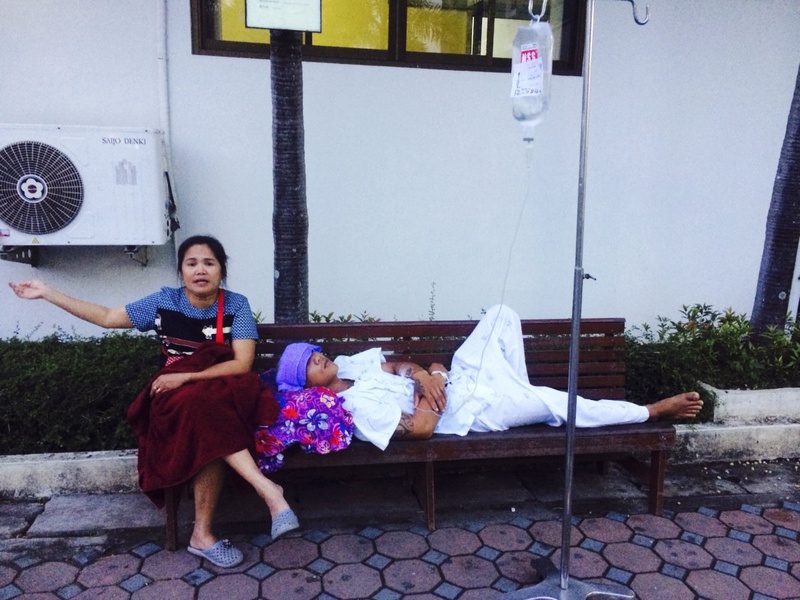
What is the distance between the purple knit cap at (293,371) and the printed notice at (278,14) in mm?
1842

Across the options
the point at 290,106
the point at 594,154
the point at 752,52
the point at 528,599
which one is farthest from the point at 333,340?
the point at 752,52

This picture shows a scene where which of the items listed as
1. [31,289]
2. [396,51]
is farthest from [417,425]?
[396,51]

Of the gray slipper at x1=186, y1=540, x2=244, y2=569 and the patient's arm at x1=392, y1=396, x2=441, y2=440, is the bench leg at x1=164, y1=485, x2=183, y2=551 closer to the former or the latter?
the gray slipper at x1=186, y1=540, x2=244, y2=569

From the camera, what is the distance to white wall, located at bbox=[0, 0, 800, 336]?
4660 millimetres

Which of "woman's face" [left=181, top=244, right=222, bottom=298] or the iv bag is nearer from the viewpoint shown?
the iv bag

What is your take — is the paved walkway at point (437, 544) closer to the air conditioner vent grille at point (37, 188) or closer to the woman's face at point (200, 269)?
the woman's face at point (200, 269)

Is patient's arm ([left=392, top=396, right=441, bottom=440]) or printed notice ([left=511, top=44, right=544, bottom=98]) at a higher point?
printed notice ([left=511, top=44, right=544, bottom=98])

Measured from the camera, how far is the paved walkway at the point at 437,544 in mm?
2809

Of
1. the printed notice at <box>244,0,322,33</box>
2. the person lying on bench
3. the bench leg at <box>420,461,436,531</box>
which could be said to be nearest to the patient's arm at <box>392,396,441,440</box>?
the person lying on bench

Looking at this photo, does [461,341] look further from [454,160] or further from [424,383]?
[454,160]

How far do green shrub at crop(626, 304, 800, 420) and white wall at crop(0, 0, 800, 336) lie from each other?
1.15 metres

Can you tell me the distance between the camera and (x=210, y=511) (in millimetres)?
2977

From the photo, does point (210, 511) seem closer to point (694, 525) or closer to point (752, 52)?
point (694, 525)

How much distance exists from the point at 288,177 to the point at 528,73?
171 cm
